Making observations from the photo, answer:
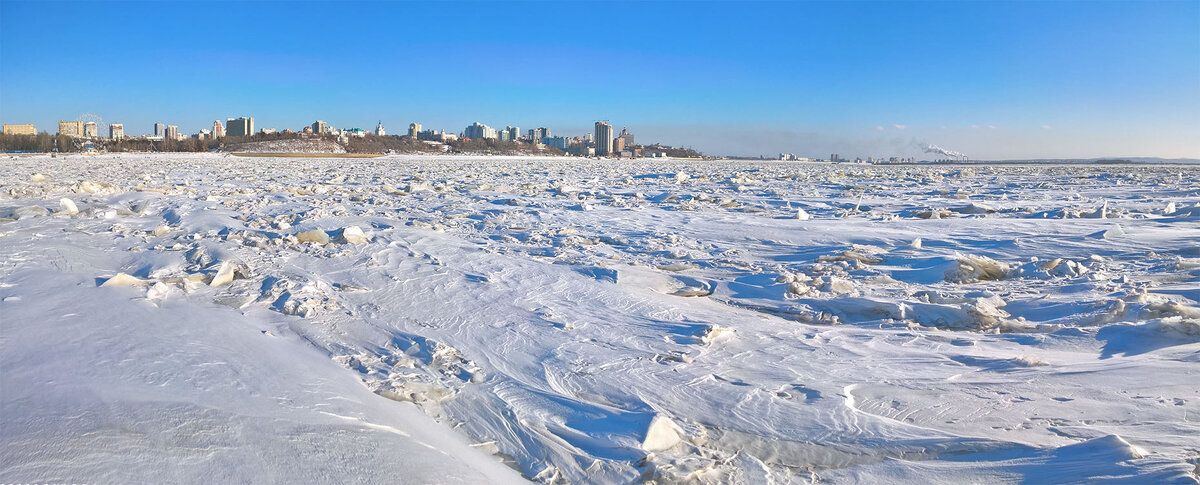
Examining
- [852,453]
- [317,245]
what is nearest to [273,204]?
[317,245]

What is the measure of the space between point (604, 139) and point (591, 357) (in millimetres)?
95975

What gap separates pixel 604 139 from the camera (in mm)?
Result: 97062

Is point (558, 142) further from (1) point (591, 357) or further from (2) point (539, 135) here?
(1) point (591, 357)

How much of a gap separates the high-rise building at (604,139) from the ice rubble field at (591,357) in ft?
300

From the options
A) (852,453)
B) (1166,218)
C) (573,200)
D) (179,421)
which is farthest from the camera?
(573,200)

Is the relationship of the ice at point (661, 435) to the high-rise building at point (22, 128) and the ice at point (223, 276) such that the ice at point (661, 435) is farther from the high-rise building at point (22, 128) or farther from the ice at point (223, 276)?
the high-rise building at point (22, 128)

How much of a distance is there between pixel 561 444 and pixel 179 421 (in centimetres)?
99

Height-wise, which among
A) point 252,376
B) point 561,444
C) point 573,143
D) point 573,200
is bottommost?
point 561,444

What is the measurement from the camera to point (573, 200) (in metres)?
8.59

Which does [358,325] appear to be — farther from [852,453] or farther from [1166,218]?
[1166,218]

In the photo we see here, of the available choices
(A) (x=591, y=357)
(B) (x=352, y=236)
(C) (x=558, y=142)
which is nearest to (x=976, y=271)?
(A) (x=591, y=357)

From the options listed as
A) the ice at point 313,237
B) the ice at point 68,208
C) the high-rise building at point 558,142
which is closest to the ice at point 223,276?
the ice at point 313,237

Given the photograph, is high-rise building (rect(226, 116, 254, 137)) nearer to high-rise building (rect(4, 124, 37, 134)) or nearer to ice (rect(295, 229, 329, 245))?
high-rise building (rect(4, 124, 37, 134))

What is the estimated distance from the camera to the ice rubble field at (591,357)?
62.4 inches
